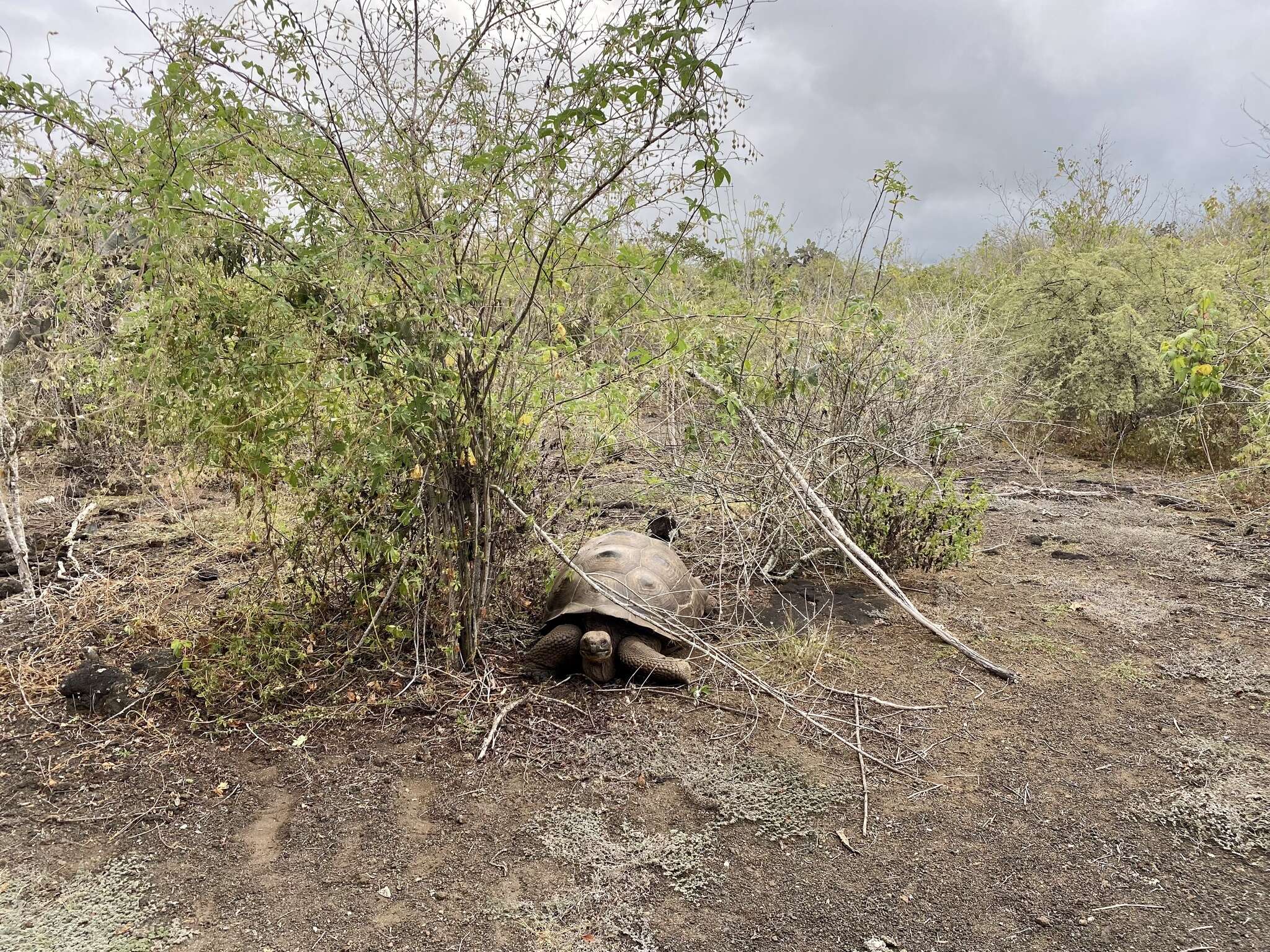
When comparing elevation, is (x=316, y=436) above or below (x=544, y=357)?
below

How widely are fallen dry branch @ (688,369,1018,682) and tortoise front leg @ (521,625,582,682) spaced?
4.99 feet

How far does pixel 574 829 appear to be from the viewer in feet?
9.25

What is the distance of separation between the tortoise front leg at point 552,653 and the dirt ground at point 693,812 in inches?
4.9

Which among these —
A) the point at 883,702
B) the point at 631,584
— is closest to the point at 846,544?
the point at 883,702

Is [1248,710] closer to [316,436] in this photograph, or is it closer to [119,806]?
[316,436]

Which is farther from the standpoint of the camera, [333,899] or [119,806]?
[119,806]

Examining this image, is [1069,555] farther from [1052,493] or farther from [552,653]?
[552,653]

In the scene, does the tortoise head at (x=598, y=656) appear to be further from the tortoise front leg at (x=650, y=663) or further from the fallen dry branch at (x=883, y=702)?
the fallen dry branch at (x=883, y=702)

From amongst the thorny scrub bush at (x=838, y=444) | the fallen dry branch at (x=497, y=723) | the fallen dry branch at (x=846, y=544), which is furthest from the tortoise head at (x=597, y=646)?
the fallen dry branch at (x=846, y=544)

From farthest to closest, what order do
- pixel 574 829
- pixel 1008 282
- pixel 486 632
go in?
1. pixel 1008 282
2. pixel 486 632
3. pixel 574 829

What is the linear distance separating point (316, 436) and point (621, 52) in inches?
79.5

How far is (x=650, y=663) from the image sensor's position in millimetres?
3797

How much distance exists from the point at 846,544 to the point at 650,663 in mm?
1551

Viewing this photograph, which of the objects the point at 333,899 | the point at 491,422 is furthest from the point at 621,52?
the point at 333,899
